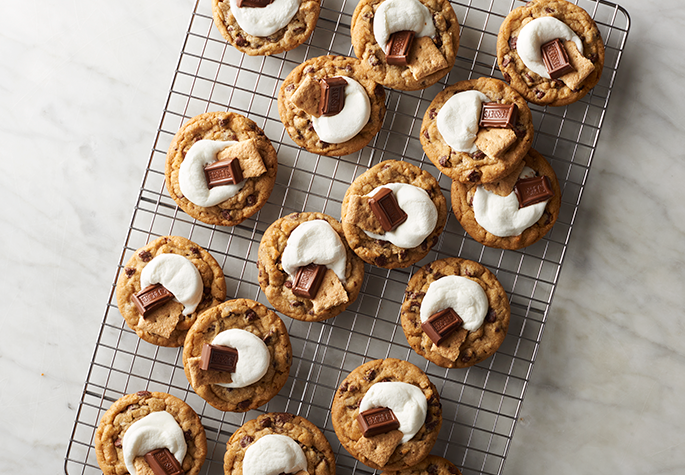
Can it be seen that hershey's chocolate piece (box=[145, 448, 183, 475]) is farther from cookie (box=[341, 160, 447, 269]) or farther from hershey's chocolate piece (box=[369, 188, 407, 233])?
hershey's chocolate piece (box=[369, 188, 407, 233])

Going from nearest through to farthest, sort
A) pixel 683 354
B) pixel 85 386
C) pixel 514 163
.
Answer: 1. pixel 514 163
2. pixel 85 386
3. pixel 683 354

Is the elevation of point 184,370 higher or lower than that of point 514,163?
lower

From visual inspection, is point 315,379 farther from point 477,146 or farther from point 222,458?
point 477,146

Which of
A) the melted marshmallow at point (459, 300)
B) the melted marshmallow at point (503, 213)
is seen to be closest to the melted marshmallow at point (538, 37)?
the melted marshmallow at point (503, 213)

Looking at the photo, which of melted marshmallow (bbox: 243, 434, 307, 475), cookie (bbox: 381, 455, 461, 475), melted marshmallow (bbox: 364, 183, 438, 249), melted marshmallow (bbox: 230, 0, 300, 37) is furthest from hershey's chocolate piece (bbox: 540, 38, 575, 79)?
melted marshmallow (bbox: 243, 434, 307, 475)

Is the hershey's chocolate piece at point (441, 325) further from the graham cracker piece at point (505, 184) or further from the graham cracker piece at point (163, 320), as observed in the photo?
the graham cracker piece at point (163, 320)

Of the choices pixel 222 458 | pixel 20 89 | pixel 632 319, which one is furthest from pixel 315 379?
pixel 20 89

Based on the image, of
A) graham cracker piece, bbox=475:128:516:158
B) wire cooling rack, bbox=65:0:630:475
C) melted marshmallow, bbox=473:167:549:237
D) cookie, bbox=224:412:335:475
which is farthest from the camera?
wire cooling rack, bbox=65:0:630:475
